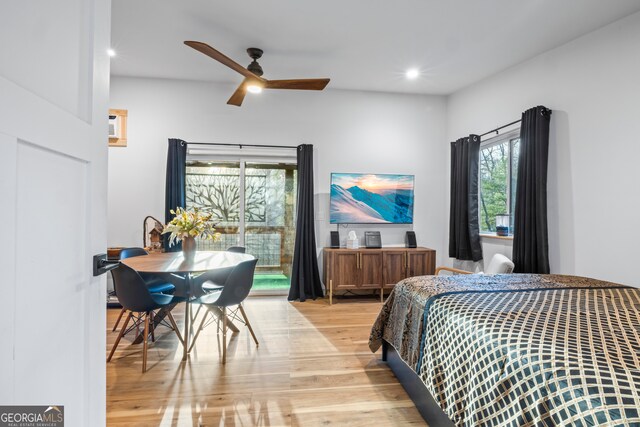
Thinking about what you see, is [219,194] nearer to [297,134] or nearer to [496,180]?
[297,134]

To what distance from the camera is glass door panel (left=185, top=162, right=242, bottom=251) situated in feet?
14.7

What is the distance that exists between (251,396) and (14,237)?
183 cm

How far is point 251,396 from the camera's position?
6.79 ft

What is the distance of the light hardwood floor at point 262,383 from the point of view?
1866 millimetres

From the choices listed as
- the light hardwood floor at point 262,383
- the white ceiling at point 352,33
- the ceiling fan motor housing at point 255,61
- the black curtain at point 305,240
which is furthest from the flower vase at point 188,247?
the white ceiling at point 352,33

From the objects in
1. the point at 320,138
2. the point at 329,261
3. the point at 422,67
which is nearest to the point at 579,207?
the point at 422,67

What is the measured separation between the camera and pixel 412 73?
3957 mm

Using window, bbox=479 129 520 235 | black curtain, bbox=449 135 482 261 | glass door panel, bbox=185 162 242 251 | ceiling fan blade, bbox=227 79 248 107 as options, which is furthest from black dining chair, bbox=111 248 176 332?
window, bbox=479 129 520 235

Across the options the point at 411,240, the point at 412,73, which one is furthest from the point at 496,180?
the point at 412,73

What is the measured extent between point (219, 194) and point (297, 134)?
4.77 feet

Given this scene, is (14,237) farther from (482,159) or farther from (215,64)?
(482,159)

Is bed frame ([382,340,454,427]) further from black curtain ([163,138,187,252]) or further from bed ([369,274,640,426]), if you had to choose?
black curtain ([163,138,187,252])

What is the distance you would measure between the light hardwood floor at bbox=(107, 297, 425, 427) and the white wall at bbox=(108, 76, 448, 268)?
1862mm

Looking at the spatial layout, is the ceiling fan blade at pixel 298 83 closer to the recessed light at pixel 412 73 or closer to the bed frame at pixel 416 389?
the recessed light at pixel 412 73
